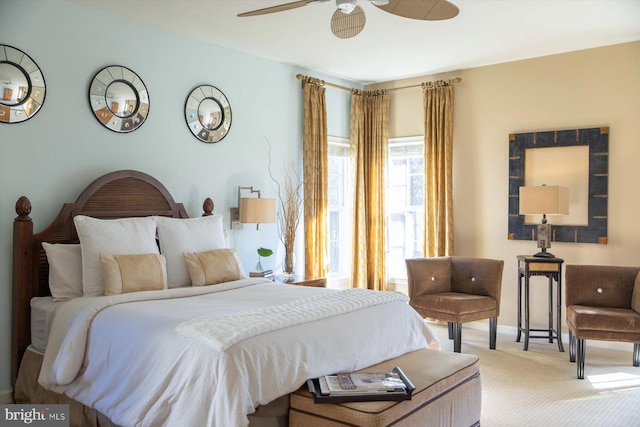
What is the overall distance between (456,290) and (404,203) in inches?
60.4

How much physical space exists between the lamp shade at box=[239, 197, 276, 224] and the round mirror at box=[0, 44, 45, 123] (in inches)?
71.0

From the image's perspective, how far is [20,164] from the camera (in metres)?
3.75

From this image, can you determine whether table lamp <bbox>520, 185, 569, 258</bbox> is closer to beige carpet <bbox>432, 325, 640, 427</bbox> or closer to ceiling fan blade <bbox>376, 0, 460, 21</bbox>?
beige carpet <bbox>432, 325, 640, 427</bbox>

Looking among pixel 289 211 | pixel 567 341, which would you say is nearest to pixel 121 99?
pixel 289 211

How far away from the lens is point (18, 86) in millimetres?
3719

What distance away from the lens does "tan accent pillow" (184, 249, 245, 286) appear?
13.3 feet

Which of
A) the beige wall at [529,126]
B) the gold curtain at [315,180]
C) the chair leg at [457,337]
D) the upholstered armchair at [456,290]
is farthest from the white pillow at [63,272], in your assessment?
the beige wall at [529,126]

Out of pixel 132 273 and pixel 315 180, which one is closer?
pixel 132 273

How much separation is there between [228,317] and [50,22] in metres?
2.48

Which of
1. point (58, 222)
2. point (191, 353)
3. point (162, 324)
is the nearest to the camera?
point (191, 353)

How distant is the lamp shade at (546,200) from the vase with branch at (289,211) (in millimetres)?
2177

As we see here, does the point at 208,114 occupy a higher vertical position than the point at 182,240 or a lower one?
higher

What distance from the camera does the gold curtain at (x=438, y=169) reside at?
6004 mm

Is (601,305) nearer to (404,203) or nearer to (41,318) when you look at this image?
(404,203)
